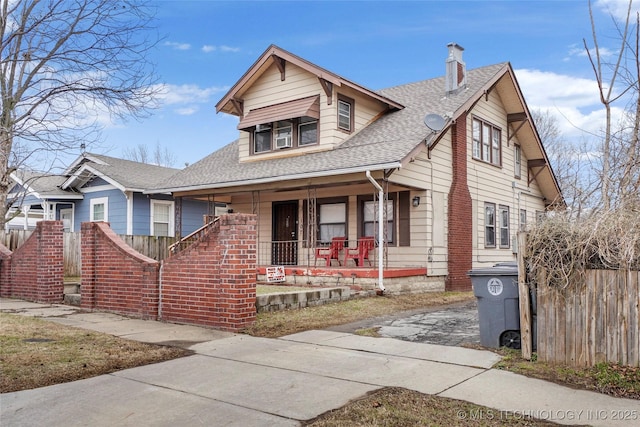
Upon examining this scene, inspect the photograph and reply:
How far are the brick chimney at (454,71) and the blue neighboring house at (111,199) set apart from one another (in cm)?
1042

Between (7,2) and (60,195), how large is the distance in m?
13.7

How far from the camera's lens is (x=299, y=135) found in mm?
16500

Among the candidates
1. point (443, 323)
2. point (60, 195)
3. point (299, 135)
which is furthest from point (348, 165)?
point (60, 195)

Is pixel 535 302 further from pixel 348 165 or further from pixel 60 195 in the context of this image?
pixel 60 195

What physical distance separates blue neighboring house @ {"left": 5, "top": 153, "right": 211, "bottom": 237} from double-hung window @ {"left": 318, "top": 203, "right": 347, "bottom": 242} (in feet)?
18.8

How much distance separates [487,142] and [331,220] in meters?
6.25

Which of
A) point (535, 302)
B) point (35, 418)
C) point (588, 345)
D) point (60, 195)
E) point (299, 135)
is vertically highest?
Result: point (299, 135)

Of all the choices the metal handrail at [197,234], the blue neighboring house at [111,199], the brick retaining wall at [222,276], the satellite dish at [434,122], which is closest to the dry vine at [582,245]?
the brick retaining wall at [222,276]

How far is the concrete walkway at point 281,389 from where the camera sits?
433 cm

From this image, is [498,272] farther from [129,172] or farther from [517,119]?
[129,172]

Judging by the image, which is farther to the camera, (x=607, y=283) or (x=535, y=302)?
(x=535, y=302)

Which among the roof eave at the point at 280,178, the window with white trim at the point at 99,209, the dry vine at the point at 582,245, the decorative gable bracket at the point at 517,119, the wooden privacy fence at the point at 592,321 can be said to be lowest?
the wooden privacy fence at the point at 592,321

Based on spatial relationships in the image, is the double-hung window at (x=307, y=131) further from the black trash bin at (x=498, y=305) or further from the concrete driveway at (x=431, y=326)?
the black trash bin at (x=498, y=305)

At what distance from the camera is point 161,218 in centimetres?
2066
